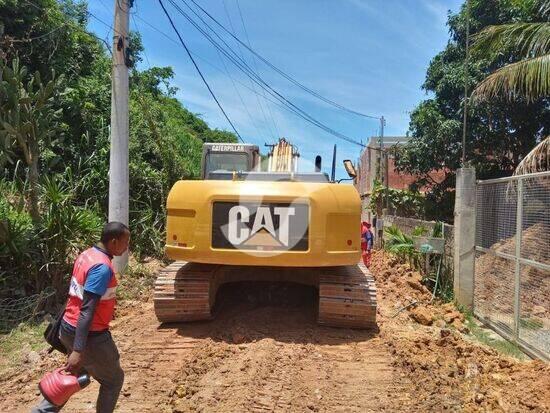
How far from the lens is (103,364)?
3.67 metres

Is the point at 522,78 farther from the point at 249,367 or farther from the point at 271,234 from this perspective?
the point at 249,367

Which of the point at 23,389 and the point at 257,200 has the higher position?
the point at 257,200

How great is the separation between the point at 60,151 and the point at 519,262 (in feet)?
31.4

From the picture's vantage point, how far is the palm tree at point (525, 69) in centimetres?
958

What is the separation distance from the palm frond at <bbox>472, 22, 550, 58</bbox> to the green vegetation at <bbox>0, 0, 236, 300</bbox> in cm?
716

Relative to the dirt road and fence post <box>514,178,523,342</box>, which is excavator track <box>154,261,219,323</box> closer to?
the dirt road

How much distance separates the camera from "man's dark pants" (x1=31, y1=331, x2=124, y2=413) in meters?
3.63

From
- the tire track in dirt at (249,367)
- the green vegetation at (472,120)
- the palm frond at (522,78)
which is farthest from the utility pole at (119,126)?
the green vegetation at (472,120)

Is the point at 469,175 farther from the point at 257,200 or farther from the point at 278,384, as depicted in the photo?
the point at 278,384

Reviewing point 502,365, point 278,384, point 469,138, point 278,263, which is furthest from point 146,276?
point 469,138

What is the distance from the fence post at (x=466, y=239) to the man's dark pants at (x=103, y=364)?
6.02 metres

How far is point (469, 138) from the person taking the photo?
15.8 metres

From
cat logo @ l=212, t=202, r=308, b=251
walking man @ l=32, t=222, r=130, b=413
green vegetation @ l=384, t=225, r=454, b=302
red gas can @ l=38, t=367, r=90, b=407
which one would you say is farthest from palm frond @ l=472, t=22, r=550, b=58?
red gas can @ l=38, t=367, r=90, b=407

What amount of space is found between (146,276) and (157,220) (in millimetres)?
2058
